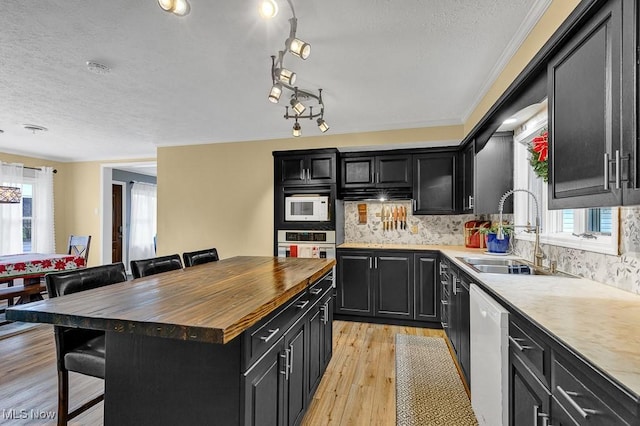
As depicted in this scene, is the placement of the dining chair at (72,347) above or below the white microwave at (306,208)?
below

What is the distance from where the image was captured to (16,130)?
13.8ft

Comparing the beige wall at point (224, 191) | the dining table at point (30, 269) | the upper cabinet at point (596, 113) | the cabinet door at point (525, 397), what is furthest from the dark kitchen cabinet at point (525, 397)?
the dining table at point (30, 269)

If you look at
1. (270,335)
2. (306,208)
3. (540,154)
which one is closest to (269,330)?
(270,335)

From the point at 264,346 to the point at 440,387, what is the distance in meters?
1.77

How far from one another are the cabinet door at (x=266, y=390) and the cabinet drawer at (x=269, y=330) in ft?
0.12

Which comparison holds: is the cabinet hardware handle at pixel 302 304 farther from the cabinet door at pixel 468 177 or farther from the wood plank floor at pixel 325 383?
the cabinet door at pixel 468 177

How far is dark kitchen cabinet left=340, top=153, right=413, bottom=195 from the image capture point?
3.98 m

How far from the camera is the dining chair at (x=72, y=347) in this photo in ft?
5.20

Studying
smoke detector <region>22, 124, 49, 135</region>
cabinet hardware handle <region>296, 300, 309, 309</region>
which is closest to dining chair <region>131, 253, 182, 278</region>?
cabinet hardware handle <region>296, 300, 309, 309</region>

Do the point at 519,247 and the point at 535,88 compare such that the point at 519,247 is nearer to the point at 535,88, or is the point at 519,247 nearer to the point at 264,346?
the point at 535,88

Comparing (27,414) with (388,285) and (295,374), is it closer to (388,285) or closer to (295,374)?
(295,374)

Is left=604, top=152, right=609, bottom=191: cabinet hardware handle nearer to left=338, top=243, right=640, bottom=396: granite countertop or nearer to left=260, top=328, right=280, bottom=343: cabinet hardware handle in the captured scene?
left=338, top=243, right=640, bottom=396: granite countertop

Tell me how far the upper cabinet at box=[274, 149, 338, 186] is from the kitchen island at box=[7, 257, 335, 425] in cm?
267

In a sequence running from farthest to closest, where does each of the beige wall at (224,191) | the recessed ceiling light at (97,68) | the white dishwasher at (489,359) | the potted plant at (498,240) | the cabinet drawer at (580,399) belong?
the beige wall at (224,191) < the potted plant at (498,240) < the recessed ceiling light at (97,68) < the white dishwasher at (489,359) < the cabinet drawer at (580,399)
